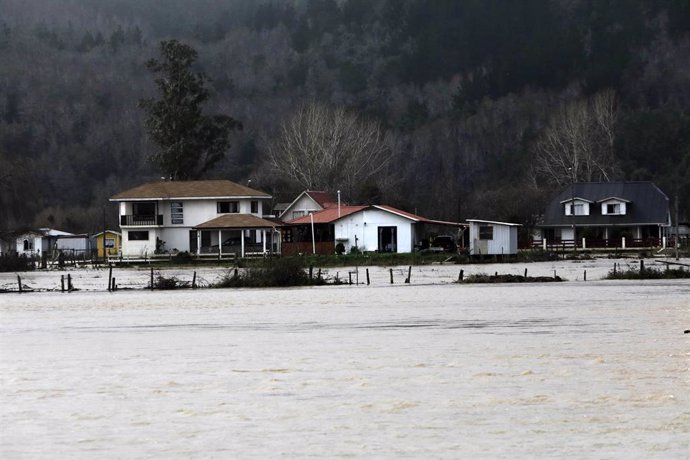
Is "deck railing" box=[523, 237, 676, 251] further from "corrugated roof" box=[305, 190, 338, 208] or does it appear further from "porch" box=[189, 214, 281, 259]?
"porch" box=[189, 214, 281, 259]

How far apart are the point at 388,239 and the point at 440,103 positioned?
9355 cm

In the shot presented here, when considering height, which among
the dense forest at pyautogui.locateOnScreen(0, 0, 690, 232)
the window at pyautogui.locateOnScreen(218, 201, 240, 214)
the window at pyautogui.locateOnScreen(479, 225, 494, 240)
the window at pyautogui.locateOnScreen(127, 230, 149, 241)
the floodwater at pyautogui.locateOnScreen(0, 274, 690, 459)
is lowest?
the floodwater at pyautogui.locateOnScreen(0, 274, 690, 459)

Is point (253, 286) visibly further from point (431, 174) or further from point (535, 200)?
point (431, 174)

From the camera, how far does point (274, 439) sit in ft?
60.5

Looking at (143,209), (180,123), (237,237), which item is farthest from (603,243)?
(180,123)

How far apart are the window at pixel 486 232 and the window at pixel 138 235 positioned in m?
26.1

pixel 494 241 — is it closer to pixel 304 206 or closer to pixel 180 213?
pixel 304 206

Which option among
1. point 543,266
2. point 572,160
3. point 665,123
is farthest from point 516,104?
point 543,266

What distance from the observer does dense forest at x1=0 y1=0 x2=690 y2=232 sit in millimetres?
139125

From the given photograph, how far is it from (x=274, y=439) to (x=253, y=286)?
4091 centimetres

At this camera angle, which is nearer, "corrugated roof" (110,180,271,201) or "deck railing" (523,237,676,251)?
"deck railing" (523,237,676,251)

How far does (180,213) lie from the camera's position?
97688 millimetres

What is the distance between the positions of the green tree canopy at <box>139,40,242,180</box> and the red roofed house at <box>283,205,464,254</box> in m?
24.9

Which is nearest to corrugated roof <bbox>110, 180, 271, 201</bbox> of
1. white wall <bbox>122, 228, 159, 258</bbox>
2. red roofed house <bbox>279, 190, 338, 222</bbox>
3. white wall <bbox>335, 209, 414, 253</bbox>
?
white wall <bbox>122, 228, 159, 258</bbox>
